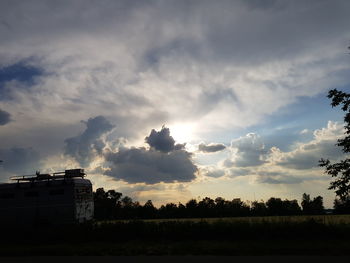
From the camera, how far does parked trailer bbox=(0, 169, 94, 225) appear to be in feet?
77.3

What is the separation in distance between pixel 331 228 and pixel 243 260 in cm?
851

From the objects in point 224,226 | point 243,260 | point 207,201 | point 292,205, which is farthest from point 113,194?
point 243,260

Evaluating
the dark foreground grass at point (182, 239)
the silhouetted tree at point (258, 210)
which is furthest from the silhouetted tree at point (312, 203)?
the dark foreground grass at point (182, 239)

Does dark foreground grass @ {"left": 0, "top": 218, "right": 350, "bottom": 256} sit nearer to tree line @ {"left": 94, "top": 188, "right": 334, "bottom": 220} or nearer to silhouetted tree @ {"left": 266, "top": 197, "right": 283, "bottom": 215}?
tree line @ {"left": 94, "top": 188, "right": 334, "bottom": 220}

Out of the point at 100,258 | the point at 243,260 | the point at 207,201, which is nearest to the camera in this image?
the point at 243,260

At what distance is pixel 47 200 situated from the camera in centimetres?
2400

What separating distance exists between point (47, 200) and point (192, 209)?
7356 centimetres

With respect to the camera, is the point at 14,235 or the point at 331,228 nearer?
the point at 331,228

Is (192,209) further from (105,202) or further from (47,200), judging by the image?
(47,200)

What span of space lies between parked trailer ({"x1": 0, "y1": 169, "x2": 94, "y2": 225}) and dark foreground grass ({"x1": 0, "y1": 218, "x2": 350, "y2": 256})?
1.01m

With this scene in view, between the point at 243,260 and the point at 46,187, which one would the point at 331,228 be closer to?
the point at 243,260

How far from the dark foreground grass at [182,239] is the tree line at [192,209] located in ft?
177

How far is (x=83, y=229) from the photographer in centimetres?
2177

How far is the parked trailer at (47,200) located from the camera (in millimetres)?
23562
